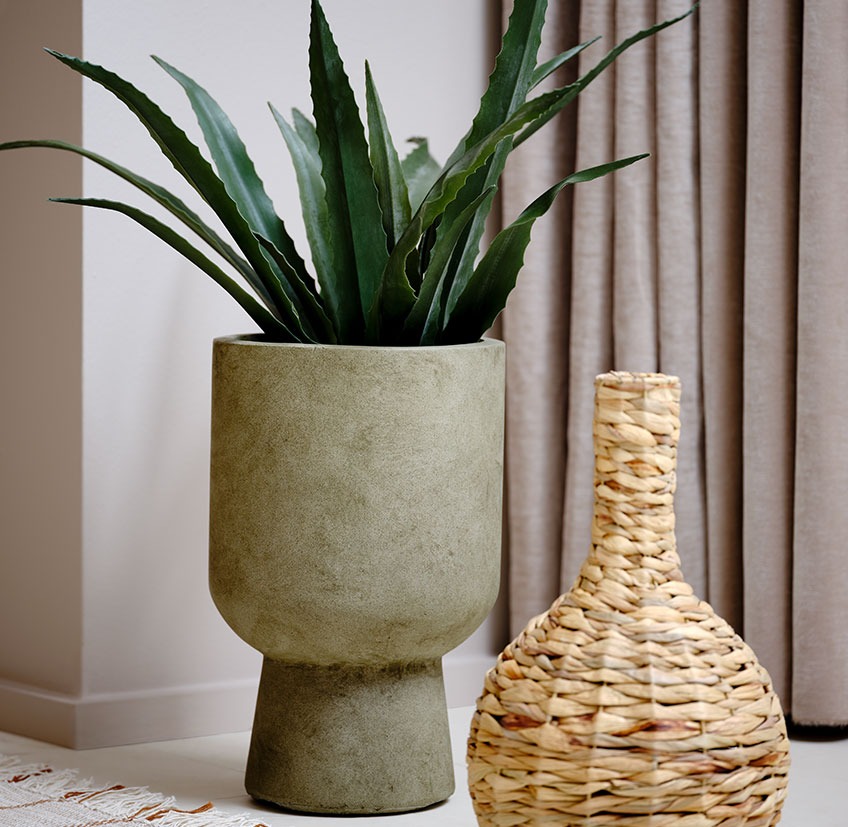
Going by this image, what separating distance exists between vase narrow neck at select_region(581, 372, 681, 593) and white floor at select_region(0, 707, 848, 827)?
1.59ft

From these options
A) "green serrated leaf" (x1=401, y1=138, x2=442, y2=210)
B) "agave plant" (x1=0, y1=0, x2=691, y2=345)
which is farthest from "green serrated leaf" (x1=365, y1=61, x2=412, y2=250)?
"green serrated leaf" (x1=401, y1=138, x2=442, y2=210)

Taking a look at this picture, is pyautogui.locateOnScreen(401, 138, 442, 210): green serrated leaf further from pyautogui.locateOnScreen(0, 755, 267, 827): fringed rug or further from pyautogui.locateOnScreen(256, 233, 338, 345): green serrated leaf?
pyautogui.locateOnScreen(0, 755, 267, 827): fringed rug

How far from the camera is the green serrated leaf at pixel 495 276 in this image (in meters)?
1.15

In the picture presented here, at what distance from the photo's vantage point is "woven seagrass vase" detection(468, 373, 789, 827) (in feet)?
2.39

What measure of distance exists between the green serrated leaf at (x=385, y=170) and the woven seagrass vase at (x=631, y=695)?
50cm

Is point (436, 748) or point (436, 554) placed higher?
point (436, 554)

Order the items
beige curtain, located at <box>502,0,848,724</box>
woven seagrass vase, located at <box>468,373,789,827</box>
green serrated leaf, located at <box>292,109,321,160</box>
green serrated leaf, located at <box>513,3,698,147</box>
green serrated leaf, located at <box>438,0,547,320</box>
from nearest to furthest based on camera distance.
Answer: woven seagrass vase, located at <box>468,373,789,827</box> < green serrated leaf, located at <box>513,3,698,147</box> < green serrated leaf, located at <box>438,0,547,320</box> < green serrated leaf, located at <box>292,109,321,160</box> < beige curtain, located at <box>502,0,848,724</box>

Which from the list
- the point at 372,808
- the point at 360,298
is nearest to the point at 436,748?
the point at 372,808

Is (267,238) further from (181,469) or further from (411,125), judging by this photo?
(411,125)

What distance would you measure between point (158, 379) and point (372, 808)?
55 centimetres

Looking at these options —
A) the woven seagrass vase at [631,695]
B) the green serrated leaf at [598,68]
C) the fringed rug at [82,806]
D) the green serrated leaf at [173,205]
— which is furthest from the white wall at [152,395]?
the woven seagrass vase at [631,695]

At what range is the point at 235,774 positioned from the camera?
4.41ft

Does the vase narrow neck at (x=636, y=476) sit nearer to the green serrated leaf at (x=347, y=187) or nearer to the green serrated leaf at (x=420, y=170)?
the green serrated leaf at (x=347, y=187)

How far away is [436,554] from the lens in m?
1.18
